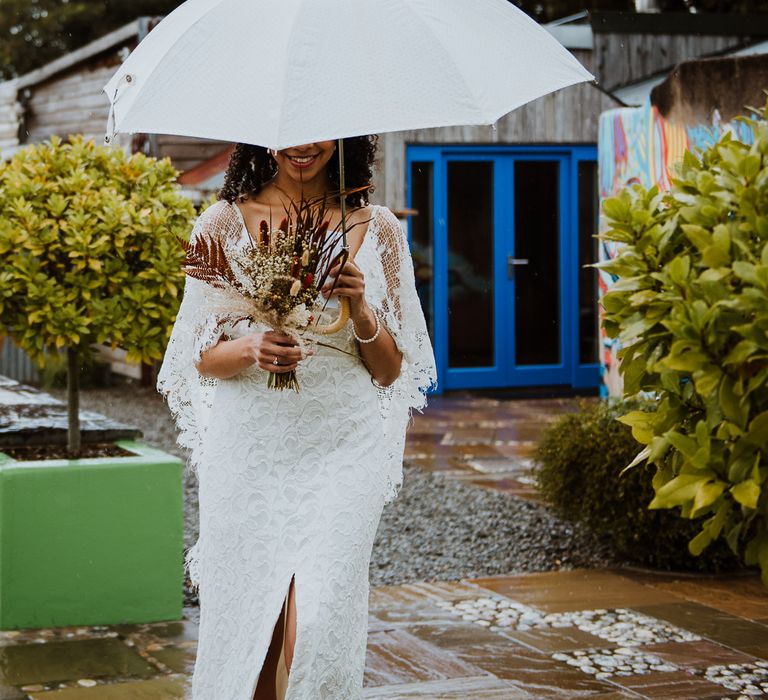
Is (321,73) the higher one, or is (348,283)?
(321,73)

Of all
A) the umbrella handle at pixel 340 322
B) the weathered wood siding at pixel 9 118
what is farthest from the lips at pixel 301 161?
the weathered wood siding at pixel 9 118

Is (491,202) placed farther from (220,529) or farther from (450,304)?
(220,529)

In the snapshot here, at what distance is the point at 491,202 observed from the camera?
46.3 ft

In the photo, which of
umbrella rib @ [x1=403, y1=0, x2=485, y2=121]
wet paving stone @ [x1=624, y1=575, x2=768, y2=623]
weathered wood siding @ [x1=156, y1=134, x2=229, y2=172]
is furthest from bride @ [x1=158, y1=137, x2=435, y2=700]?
weathered wood siding @ [x1=156, y1=134, x2=229, y2=172]

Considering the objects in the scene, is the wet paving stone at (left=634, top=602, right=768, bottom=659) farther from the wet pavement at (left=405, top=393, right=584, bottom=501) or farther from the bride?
the bride

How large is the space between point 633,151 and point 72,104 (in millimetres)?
7652

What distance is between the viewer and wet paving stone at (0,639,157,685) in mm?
4852

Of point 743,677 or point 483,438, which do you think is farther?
point 483,438

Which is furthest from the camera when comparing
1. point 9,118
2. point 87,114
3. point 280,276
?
point 9,118

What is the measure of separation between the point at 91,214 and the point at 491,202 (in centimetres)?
870

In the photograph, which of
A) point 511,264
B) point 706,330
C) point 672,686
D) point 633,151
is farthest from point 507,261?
point 706,330

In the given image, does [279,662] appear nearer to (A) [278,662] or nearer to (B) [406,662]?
(A) [278,662]

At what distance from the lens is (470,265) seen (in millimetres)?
14234

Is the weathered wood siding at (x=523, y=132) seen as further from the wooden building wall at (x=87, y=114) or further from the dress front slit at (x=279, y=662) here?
the dress front slit at (x=279, y=662)
